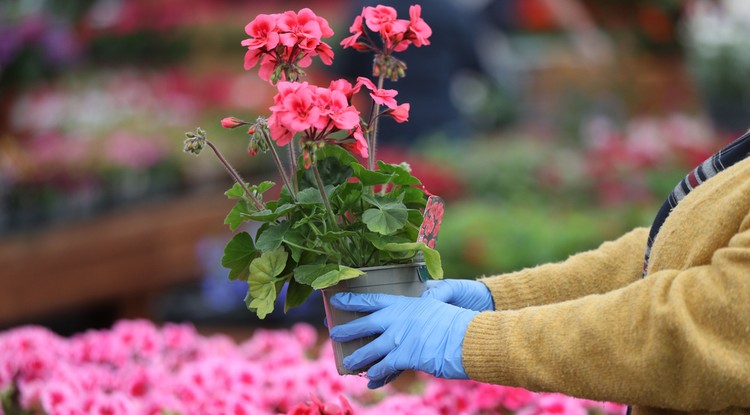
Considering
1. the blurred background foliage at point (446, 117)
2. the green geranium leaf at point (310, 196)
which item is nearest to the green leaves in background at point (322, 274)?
the green geranium leaf at point (310, 196)

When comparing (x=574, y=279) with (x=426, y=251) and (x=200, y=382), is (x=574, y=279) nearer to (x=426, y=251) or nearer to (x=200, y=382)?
(x=426, y=251)

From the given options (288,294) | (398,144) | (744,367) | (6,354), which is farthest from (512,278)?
(398,144)

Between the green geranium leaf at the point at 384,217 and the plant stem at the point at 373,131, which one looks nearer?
the green geranium leaf at the point at 384,217

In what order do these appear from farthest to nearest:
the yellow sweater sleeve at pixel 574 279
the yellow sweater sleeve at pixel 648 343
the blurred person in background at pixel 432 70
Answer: the blurred person in background at pixel 432 70 < the yellow sweater sleeve at pixel 574 279 < the yellow sweater sleeve at pixel 648 343

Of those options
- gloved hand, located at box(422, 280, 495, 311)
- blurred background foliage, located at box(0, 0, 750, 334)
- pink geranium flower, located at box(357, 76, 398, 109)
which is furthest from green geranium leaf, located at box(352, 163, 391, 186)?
blurred background foliage, located at box(0, 0, 750, 334)

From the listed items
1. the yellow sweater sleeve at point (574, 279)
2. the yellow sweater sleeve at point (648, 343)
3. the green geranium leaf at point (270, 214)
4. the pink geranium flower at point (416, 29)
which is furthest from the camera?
the yellow sweater sleeve at point (574, 279)

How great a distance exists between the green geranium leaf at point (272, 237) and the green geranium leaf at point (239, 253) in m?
0.05

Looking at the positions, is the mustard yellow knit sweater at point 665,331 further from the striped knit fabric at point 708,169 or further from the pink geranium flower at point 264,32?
the pink geranium flower at point 264,32

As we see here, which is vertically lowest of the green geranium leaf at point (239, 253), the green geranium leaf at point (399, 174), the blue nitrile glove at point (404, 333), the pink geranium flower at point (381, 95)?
the blue nitrile glove at point (404, 333)

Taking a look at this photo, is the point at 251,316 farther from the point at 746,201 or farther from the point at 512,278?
the point at 746,201

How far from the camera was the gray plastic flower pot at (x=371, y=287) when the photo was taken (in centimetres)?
169

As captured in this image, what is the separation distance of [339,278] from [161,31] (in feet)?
19.6

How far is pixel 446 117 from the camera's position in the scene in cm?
629

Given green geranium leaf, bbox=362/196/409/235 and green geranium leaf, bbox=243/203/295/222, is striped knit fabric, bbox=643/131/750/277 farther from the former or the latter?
green geranium leaf, bbox=243/203/295/222
